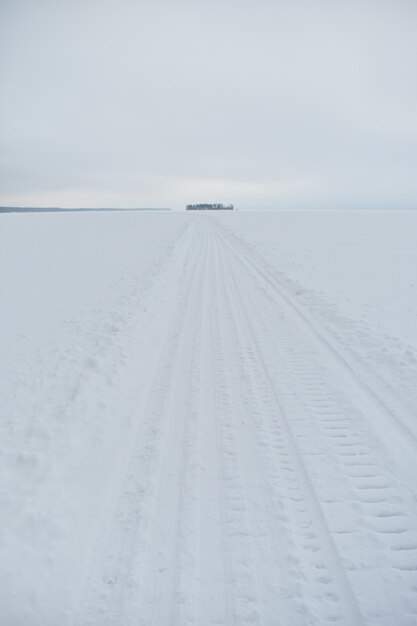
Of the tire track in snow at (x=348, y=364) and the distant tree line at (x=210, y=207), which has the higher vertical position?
the distant tree line at (x=210, y=207)

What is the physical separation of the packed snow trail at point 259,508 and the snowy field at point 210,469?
0.01 m

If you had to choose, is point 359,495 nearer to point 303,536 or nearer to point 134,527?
point 303,536

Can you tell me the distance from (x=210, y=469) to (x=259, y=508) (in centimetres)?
58

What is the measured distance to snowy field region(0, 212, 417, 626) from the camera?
2.42m

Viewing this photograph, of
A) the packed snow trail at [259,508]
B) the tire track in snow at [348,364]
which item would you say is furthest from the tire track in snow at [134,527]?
the tire track in snow at [348,364]

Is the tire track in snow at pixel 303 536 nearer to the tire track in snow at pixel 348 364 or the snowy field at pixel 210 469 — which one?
the snowy field at pixel 210 469

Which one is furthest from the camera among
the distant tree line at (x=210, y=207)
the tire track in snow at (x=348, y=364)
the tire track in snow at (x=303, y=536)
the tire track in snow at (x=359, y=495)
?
the distant tree line at (x=210, y=207)

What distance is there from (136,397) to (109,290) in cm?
607

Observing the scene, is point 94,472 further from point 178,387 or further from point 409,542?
point 409,542

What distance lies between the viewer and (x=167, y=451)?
144 inches

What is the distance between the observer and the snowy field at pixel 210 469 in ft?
7.93

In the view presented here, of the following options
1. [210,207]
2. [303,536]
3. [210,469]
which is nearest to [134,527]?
[210,469]

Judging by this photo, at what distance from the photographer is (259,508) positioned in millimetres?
2998

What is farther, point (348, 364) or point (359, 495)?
point (348, 364)
